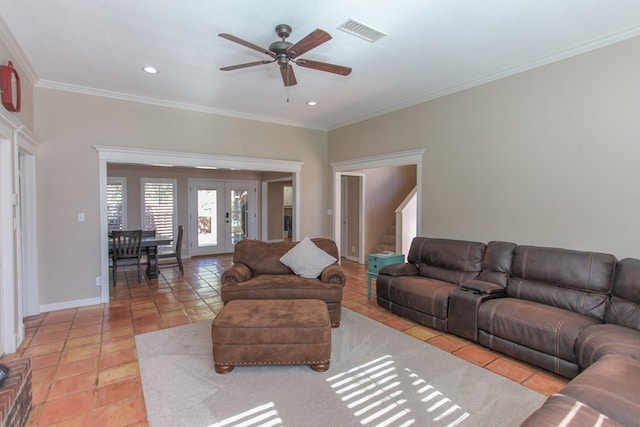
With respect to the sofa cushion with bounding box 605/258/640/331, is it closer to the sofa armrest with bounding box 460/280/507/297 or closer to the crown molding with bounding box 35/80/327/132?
the sofa armrest with bounding box 460/280/507/297

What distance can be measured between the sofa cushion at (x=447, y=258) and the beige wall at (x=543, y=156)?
347 millimetres

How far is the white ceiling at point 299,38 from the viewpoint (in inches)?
98.9

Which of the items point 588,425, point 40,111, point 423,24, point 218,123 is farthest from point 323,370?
point 40,111

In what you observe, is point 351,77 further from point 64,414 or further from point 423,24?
point 64,414

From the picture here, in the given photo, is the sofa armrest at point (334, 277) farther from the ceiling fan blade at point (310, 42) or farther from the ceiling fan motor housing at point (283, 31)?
the ceiling fan motor housing at point (283, 31)

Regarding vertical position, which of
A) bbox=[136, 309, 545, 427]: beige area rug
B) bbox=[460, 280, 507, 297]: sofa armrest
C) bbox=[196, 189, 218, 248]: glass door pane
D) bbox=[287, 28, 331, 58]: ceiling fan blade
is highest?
bbox=[287, 28, 331, 58]: ceiling fan blade

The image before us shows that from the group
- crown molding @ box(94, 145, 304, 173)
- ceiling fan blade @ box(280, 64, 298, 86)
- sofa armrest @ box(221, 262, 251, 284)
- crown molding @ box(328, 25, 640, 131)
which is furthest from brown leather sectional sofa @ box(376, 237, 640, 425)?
crown molding @ box(94, 145, 304, 173)

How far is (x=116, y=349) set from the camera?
313cm

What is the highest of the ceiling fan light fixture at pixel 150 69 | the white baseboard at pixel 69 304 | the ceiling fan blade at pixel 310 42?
the ceiling fan light fixture at pixel 150 69

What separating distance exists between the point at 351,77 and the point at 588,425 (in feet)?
12.3

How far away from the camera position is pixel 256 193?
9.37 m

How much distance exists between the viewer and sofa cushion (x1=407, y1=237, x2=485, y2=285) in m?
3.74

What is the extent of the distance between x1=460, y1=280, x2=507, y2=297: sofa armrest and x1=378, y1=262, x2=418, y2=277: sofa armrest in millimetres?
868

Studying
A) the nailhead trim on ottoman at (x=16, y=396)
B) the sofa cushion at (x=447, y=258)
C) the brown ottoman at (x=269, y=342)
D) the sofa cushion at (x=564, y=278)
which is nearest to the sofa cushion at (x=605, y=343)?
the sofa cushion at (x=564, y=278)
